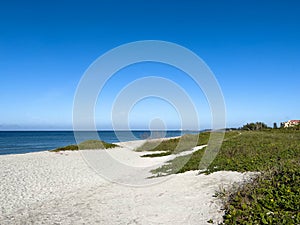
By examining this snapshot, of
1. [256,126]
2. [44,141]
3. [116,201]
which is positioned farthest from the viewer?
[44,141]

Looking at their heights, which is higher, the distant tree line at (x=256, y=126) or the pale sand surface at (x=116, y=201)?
the distant tree line at (x=256, y=126)

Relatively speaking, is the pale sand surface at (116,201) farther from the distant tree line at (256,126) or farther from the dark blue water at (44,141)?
the distant tree line at (256,126)

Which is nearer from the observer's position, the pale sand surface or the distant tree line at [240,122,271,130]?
the pale sand surface

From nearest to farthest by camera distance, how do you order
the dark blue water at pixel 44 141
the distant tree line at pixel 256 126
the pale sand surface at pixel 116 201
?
1. the pale sand surface at pixel 116 201
2. the dark blue water at pixel 44 141
3. the distant tree line at pixel 256 126

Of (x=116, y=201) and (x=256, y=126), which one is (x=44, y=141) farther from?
(x=116, y=201)

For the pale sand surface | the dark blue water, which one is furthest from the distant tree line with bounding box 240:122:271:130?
the pale sand surface

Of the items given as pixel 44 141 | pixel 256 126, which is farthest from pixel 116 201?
pixel 44 141

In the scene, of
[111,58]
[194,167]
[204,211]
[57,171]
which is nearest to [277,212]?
[204,211]

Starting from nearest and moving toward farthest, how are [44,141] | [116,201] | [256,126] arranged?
[116,201] < [256,126] < [44,141]

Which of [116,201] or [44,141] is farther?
[44,141]

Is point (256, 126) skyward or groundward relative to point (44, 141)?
skyward

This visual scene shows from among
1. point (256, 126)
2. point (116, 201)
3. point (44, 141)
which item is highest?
point (256, 126)

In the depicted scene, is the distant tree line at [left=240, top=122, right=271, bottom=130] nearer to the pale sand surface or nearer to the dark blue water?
the dark blue water

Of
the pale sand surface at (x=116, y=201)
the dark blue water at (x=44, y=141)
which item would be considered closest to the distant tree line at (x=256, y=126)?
the dark blue water at (x=44, y=141)
